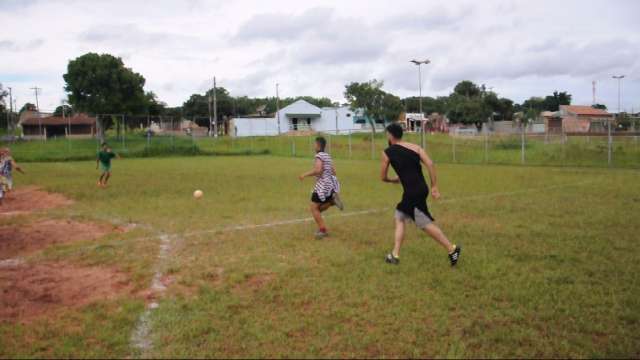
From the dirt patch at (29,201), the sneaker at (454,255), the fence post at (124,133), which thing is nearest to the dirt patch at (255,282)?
the sneaker at (454,255)

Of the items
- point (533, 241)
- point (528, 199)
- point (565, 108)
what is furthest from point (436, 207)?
point (565, 108)

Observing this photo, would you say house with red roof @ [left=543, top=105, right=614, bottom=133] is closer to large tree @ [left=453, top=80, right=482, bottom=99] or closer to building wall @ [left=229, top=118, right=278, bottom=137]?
large tree @ [left=453, top=80, right=482, bottom=99]

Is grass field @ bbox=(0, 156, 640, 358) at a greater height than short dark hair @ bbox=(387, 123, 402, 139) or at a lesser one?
lesser

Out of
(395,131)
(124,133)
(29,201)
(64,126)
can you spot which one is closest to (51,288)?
(395,131)

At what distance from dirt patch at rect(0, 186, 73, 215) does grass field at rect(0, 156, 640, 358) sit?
107 centimetres

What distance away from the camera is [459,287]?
6.28 metres

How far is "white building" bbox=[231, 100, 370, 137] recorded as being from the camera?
6969cm

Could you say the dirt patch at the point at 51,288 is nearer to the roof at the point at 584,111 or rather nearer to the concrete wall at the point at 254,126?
the concrete wall at the point at 254,126

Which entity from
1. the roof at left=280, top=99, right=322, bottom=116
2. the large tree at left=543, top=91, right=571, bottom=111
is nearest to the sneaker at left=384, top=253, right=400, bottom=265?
the roof at left=280, top=99, right=322, bottom=116

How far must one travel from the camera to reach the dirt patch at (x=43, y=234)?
8938 mm

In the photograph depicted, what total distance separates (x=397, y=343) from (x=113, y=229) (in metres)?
7.42

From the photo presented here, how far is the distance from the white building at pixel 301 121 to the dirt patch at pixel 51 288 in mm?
61368

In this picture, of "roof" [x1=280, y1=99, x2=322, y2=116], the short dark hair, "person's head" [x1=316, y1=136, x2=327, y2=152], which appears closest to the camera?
the short dark hair

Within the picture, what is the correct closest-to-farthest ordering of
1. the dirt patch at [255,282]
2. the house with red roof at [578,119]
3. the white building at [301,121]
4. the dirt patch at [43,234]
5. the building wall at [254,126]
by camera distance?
1. the dirt patch at [255,282]
2. the dirt patch at [43,234]
3. the house with red roof at [578,119]
4. the building wall at [254,126]
5. the white building at [301,121]
